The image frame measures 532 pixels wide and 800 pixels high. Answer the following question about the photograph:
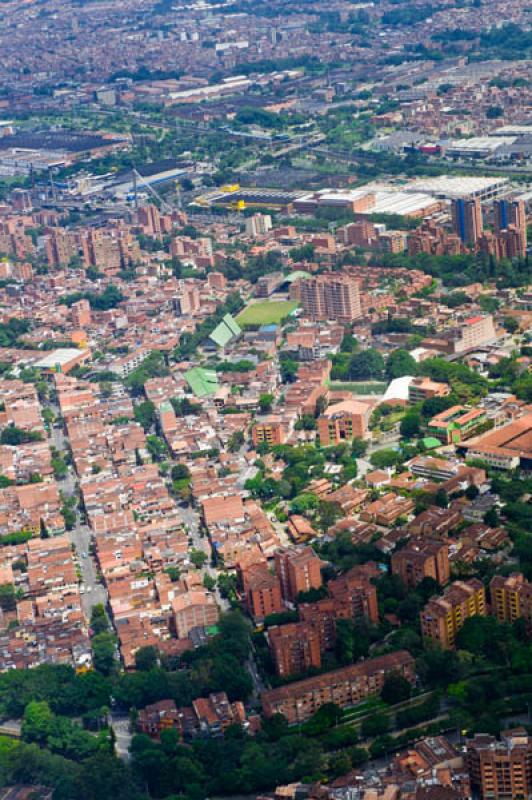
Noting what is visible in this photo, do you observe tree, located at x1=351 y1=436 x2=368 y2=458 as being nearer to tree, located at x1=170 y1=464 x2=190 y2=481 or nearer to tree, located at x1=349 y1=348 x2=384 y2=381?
tree, located at x1=170 y1=464 x2=190 y2=481

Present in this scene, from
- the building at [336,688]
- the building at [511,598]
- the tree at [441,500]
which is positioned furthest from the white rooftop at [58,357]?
the building at [336,688]

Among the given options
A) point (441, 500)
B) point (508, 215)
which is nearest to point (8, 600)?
point (441, 500)

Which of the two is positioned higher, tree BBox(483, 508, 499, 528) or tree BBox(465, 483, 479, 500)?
tree BBox(483, 508, 499, 528)

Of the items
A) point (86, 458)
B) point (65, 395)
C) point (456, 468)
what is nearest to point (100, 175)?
point (65, 395)

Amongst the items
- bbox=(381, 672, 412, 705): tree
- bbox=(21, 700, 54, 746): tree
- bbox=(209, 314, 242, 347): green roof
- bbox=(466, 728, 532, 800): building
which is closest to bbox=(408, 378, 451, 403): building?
bbox=(209, 314, 242, 347): green roof

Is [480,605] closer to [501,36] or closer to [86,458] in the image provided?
[86,458]

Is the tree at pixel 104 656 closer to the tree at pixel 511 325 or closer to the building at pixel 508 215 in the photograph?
the tree at pixel 511 325
